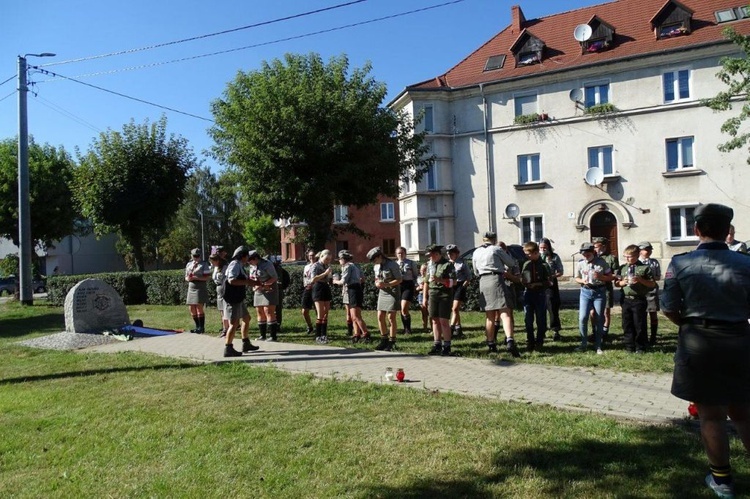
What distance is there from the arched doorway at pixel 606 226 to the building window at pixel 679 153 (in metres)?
3.41

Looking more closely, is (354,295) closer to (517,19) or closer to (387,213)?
(517,19)

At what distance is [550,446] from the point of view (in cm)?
485

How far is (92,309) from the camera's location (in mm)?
13359

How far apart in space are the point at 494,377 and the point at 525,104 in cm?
2554

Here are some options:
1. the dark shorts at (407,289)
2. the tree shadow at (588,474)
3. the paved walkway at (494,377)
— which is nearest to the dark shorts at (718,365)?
the tree shadow at (588,474)

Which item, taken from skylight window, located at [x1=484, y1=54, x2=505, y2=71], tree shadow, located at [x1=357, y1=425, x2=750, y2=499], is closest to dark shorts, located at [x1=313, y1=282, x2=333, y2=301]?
tree shadow, located at [x1=357, y1=425, x2=750, y2=499]

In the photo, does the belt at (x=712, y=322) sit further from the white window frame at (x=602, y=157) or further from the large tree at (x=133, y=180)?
the white window frame at (x=602, y=157)

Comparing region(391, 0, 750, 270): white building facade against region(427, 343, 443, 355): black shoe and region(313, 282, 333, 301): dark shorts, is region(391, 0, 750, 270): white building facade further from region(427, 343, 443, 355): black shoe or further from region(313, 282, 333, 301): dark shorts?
region(427, 343, 443, 355): black shoe

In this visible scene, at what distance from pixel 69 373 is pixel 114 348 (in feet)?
7.42

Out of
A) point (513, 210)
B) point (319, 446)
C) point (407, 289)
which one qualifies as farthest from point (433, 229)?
point (319, 446)

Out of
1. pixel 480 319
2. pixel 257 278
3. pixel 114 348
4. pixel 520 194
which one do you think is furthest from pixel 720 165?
pixel 114 348

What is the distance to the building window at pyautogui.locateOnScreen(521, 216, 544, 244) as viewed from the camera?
100 feet

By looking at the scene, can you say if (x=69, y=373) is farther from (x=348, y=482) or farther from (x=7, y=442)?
(x=348, y=482)

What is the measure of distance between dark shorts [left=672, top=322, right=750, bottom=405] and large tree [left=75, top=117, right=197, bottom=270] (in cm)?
2269
